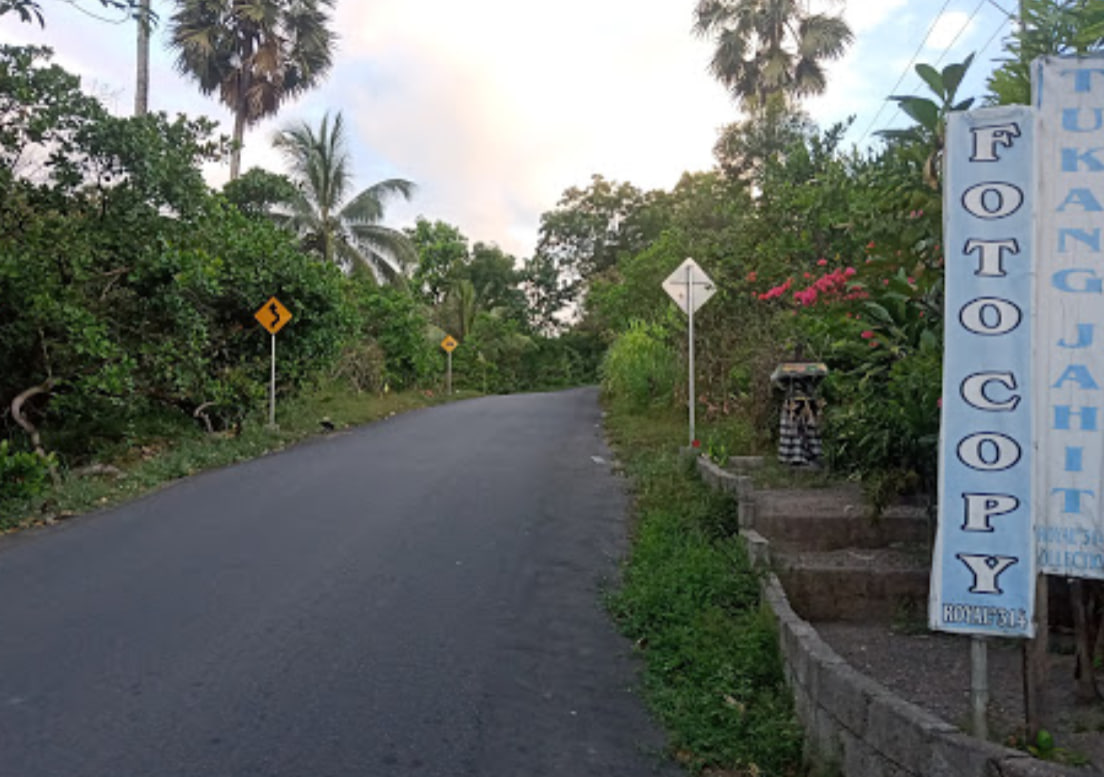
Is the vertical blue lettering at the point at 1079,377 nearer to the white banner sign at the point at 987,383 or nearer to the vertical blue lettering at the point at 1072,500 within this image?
the white banner sign at the point at 987,383

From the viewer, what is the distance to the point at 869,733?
136 inches

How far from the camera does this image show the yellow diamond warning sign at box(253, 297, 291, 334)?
16.6 meters

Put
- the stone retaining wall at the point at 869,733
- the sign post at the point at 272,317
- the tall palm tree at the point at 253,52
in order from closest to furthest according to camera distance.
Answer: the stone retaining wall at the point at 869,733, the sign post at the point at 272,317, the tall palm tree at the point at 253,52

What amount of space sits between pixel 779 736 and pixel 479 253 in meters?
47.2

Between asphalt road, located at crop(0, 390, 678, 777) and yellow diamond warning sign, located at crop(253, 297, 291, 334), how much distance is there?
21.9 ft

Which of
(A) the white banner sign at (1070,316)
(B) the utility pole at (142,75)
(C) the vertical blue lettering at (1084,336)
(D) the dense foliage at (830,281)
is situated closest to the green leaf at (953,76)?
(D) the dense foliage at (830,281)

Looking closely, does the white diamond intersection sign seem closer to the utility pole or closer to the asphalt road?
the asphalt road

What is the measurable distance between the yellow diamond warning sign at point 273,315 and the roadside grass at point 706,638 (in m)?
9.83

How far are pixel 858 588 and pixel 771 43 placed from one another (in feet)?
85.7

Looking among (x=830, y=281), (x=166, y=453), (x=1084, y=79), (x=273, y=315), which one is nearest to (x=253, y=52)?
(x=273, y=315)

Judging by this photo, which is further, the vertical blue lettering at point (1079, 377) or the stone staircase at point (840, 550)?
the stone staircase at point (840, 550)

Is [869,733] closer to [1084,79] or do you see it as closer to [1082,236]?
[1082,236]

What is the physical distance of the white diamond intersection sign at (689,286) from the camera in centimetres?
1195

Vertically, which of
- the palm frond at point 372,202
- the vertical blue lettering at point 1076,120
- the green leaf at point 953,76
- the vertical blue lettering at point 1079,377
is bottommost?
the vertical blue lettering at point 1079,377
